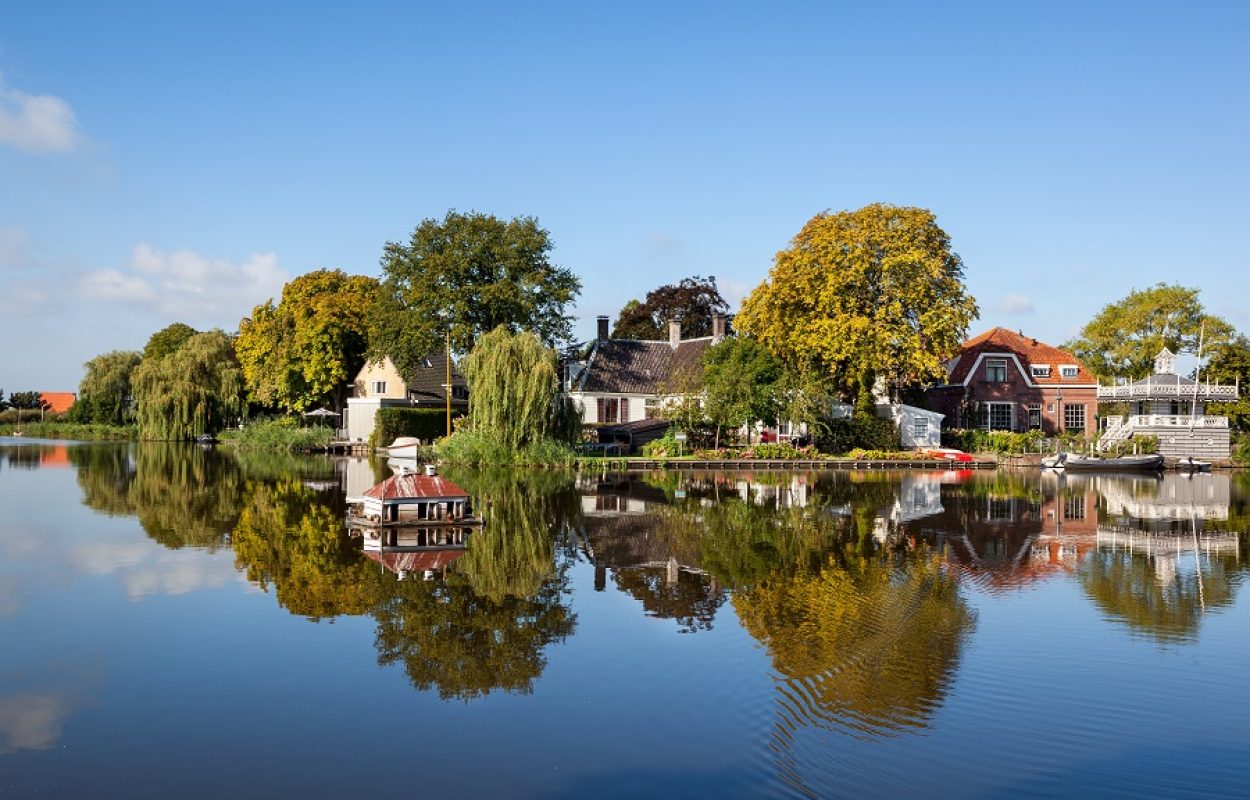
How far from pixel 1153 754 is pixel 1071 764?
0.84m

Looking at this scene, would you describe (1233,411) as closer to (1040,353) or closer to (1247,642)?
(1040,353)

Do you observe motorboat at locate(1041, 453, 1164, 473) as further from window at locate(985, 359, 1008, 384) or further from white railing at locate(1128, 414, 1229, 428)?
window at locate(985, 359, 1008, 384)

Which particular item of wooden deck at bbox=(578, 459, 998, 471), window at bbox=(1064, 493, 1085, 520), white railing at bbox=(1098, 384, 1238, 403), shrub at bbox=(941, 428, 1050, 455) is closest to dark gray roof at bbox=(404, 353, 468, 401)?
wooden deck at bbox=(578, 459, 998, 471)

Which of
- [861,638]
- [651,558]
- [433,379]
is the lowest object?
[861,638]

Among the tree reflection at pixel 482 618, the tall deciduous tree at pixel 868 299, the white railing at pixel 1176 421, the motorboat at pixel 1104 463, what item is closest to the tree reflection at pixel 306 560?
the tree reflection at pixel 482 618

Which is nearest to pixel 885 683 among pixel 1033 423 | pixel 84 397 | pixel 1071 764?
pixel 1071 764

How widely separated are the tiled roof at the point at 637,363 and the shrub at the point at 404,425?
8.33 meters

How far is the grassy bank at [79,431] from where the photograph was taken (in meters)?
70.1

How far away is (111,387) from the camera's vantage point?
240 ft

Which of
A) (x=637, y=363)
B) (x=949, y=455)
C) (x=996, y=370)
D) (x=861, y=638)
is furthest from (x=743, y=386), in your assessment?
(x=861, y=638)

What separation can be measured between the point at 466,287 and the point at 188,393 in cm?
2165

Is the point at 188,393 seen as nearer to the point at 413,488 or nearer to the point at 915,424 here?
the point at 915,424

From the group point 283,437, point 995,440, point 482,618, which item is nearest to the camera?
point 482,618

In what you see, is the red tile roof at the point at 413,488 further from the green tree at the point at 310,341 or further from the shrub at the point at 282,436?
the green tree at the point at 310,341
